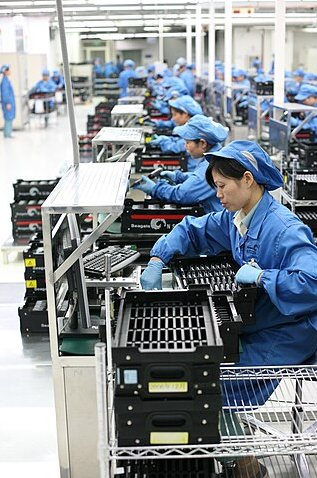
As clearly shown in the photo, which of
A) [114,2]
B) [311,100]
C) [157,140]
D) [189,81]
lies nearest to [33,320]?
[157,140]

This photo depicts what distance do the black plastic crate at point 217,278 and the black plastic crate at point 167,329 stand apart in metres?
0.16

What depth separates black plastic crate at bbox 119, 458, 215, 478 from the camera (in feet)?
6.95

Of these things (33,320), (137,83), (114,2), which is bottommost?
(33,320)

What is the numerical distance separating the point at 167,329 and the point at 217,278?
88 cm

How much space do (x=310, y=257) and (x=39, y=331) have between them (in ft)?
9.00

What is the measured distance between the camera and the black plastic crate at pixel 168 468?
2119mm

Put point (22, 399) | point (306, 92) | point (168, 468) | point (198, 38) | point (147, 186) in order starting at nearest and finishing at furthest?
point (168, 468)
point (22, 399)
point (147, 186)
point (306, 92)
point (198, 38)

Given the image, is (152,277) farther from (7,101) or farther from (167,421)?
(7,101)

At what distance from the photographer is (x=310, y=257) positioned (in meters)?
2.22

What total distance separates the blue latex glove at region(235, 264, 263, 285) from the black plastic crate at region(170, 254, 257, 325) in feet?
0.07

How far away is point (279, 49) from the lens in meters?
7.17

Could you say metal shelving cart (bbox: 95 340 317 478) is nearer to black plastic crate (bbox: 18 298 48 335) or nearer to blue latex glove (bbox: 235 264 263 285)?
blue latex glove (bbox: 235 264 263 285)

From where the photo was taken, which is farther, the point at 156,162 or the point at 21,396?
the point at 156,162

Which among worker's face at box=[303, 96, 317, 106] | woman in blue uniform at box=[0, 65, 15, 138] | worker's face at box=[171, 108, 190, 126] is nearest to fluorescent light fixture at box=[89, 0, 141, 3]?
woman in blue uniform at box=[0, 65, 15, 138]
